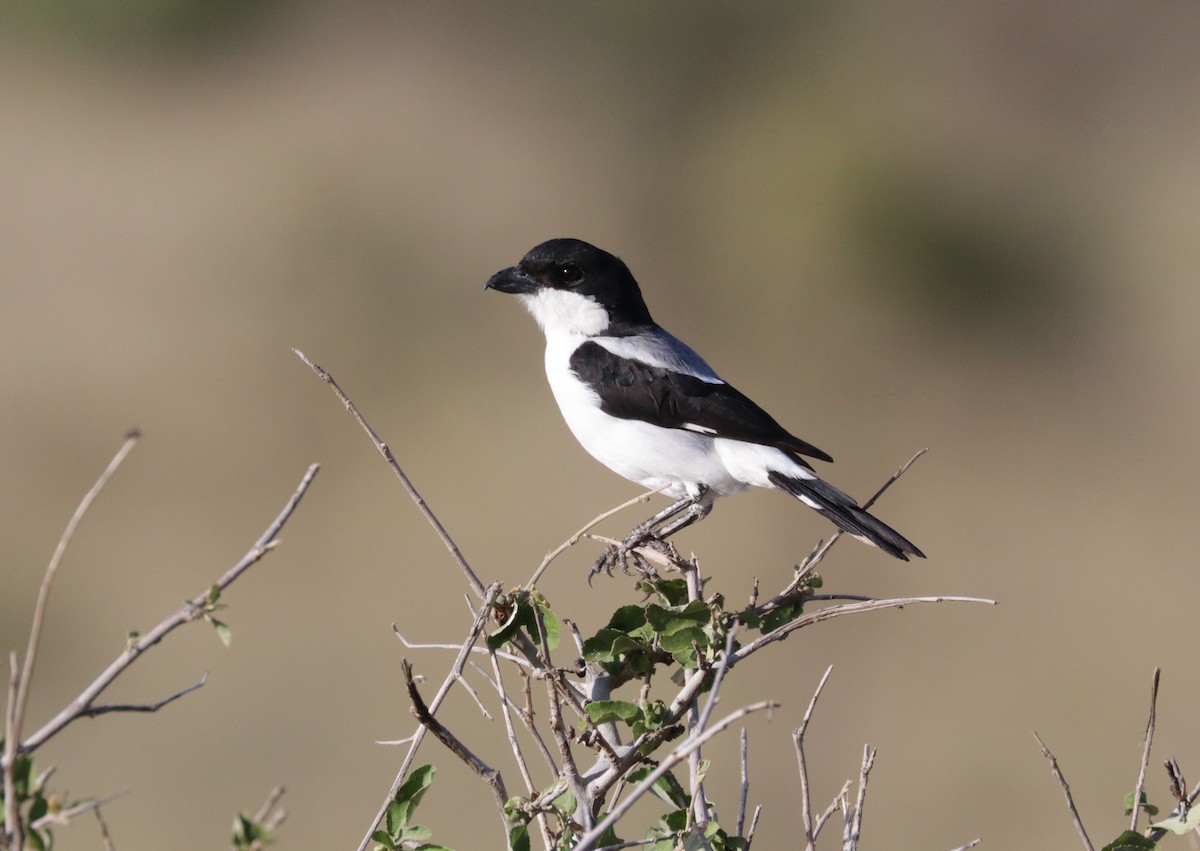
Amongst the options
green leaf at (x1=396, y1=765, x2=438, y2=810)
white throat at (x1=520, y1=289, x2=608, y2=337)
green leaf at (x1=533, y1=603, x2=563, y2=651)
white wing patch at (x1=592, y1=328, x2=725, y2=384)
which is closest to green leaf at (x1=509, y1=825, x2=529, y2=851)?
green leaf at (x1=396, y1=765, x2=438, y2=810)

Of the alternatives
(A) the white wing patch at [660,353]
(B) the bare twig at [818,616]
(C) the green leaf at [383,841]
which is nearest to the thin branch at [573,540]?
(B) the bare twig at [818,616]

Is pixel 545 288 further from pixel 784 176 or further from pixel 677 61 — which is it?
pixel 677 61

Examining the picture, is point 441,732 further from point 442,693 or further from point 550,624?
point 550,624

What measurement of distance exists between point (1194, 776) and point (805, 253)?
6.18 meters

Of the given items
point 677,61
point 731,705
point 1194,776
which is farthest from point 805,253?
point 1194,776

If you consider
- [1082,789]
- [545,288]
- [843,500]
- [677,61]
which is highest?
[677,61]

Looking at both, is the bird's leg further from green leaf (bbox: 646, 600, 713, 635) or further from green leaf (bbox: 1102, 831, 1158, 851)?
green leaf (bbox: 1102, 831, 1158, 851)

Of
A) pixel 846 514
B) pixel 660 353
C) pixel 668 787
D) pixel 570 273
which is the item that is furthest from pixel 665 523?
pixel 668 787

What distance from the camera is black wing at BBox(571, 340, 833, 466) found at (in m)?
3.41

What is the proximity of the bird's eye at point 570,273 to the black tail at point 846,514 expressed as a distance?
2.93ft

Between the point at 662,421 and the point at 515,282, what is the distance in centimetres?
70

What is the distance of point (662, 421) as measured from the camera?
349 centimetres

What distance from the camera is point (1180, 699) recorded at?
721 cm

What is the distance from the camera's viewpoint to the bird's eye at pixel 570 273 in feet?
12.8
